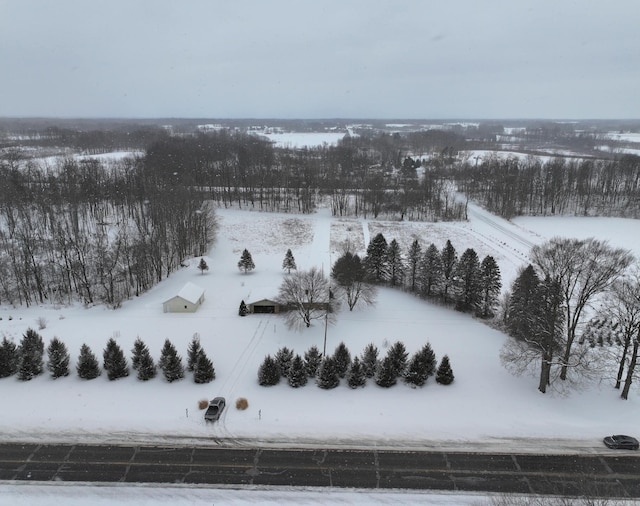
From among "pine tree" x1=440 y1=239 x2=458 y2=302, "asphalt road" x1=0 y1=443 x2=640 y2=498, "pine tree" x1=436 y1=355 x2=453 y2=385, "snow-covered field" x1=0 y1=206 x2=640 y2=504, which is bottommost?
"asphalt road" x1=0 y1=443 x2=640 y2=498

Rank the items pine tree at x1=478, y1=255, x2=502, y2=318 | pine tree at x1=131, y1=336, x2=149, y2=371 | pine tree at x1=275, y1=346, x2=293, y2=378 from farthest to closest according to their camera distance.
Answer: pine tree at x1=478, y1=255, x2=502, y2=318, pine tree at x1=131, y1=336, x2=149, y2=371, pine tree at x1=275, y1=346, x2=293, y2=378

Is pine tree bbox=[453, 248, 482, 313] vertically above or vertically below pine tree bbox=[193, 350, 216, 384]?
above

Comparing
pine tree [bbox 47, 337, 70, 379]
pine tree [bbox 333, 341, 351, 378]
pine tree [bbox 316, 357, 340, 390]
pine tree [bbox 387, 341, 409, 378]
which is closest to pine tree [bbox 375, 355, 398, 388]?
pine tree [bbox 387, 341, 409, 378]

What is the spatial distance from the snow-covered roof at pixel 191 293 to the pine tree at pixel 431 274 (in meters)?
21.8

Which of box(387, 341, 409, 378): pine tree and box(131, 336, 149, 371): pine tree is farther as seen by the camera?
box(131, 336, 149, 371): pine tree

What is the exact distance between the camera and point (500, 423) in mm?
24438

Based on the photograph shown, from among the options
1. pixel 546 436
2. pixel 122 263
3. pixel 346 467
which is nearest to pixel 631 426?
pixel 546 436

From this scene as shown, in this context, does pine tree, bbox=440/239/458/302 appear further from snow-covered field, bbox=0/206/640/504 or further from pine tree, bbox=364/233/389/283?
pine tree, bbox=364/233/389/283

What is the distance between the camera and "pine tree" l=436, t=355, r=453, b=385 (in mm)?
27812

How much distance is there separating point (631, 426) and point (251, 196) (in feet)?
240

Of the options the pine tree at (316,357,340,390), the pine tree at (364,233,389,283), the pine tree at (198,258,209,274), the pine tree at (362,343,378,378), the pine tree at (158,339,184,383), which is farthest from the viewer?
the pine tree at (198,258,209,274)

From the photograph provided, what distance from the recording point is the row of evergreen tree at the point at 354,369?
1082 inches

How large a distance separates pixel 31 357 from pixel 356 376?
2237 centimetres

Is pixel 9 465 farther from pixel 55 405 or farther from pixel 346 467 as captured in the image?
pixel 346 467
